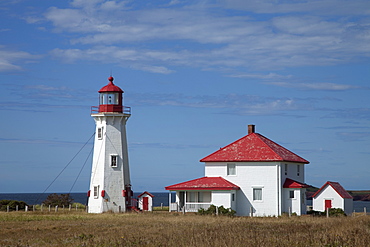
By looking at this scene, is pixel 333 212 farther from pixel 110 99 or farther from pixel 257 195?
pixel 110 99

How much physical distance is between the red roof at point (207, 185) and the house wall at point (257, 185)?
70 centimetres

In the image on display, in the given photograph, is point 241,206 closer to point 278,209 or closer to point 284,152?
point 278,209

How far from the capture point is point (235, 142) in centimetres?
4919

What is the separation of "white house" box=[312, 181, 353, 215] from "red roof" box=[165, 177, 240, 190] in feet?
22.4

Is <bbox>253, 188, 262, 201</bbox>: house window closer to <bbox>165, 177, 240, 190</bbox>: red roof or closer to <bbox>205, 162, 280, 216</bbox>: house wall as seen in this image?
<bbox>205, 162, 280, 216</bbox>: house wall

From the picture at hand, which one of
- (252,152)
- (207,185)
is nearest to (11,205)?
(207,185)

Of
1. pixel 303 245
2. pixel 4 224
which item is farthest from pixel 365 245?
pixel 4 224

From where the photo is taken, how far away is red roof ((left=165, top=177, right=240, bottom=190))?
45.5 meters

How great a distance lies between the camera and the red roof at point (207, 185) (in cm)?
4553

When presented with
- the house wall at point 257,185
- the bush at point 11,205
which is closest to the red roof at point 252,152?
the house wall at point 257,185

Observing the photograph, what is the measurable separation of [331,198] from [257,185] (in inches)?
241

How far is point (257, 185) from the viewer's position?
1823 inches

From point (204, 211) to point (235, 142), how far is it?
7.19 metres

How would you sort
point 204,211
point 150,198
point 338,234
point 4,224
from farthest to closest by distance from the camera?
point 150,198 → point 204,211 → point 4,224 → point 338,234
